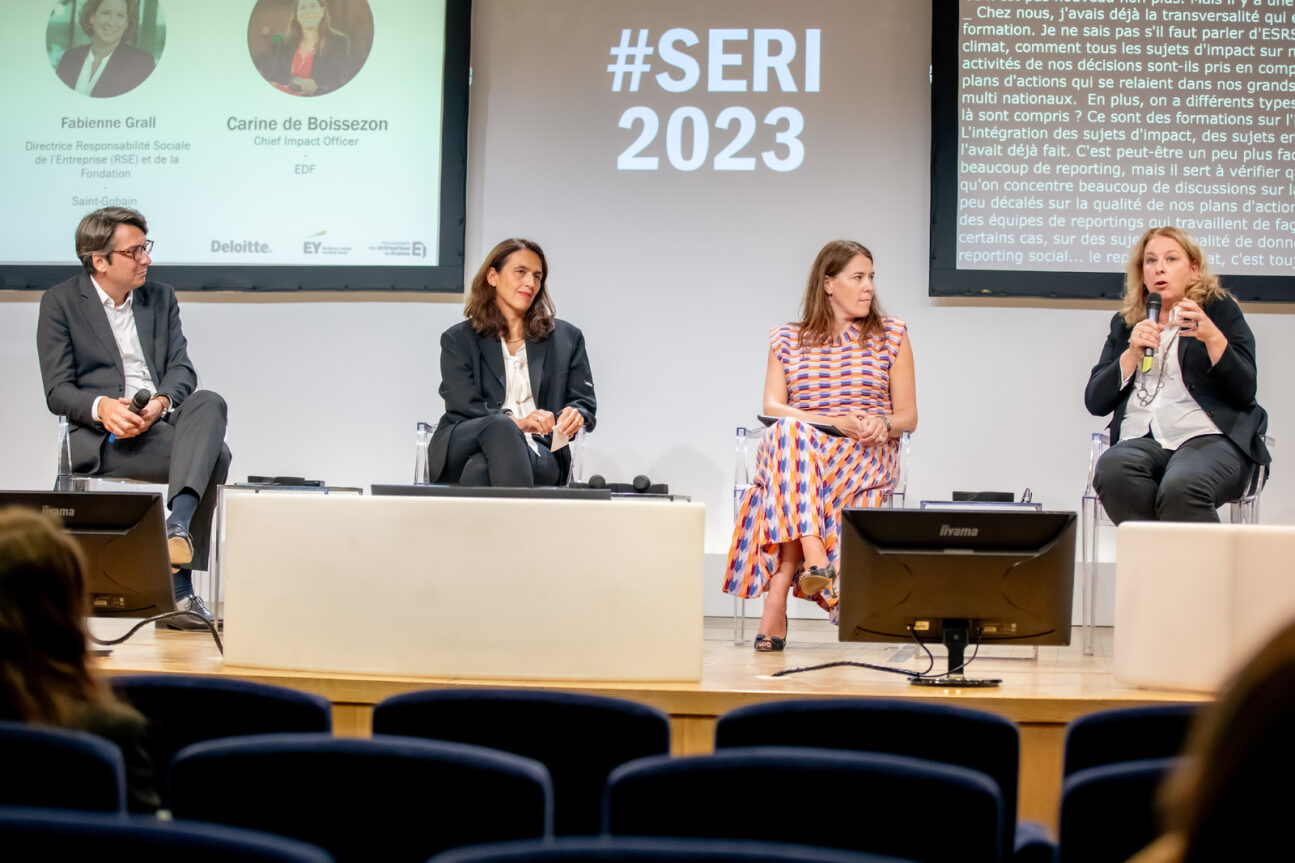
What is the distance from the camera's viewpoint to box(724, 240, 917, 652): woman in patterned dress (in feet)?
11.2

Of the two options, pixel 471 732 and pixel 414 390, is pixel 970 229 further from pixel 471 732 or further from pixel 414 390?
pixel 471 732

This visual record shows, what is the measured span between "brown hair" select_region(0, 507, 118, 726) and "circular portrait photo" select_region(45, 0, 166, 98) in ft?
13.4

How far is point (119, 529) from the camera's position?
2568 mm

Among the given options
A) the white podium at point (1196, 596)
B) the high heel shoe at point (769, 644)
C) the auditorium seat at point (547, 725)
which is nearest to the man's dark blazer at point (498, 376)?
the high heel shoe at point (769, 644)

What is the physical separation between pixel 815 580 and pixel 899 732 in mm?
1855

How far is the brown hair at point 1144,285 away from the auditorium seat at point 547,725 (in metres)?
2.74

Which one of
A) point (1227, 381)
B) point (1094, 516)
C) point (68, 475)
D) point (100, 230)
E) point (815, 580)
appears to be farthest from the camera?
point (100, 230)

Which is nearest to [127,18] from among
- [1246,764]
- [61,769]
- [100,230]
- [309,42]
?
[309,42]

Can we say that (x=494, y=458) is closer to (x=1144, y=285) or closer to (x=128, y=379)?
(x=128, y=379)

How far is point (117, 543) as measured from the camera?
256 cm

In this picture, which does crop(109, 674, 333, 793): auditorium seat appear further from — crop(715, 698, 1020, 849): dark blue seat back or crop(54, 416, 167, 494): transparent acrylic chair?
crop(54, 416, 167, 494): transparent acrylic chair

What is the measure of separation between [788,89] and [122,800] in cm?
418

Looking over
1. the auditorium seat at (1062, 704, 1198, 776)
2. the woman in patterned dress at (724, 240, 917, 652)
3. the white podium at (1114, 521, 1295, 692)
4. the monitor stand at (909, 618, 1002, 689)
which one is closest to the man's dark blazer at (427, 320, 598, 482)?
the woman in patterned dress at (724, 240, 917, 652)

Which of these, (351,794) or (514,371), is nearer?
(351,794)
